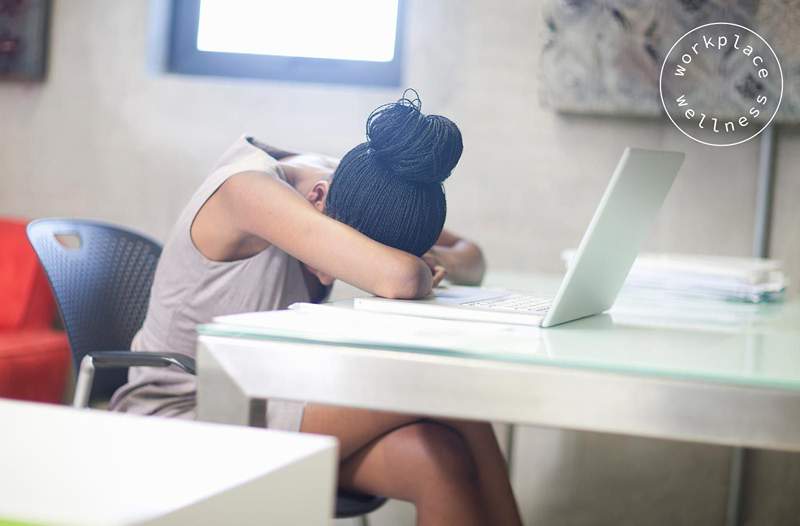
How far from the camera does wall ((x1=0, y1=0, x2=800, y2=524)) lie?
8.92 ft

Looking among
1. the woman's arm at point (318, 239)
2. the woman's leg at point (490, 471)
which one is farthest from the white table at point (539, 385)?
the woman's leg at point (490, 471)

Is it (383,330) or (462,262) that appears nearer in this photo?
(383,330)

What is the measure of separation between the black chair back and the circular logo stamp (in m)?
1.43

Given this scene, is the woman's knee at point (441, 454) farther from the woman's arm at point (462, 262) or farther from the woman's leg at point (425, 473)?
the woman's arm at point (462, 262)

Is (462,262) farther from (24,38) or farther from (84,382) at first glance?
(24,38)

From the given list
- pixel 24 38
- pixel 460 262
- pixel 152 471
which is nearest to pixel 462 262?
pixel 460 262

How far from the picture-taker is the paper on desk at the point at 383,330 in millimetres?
948

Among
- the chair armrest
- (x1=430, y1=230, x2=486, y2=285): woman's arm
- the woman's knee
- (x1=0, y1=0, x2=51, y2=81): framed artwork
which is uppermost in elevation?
(x1=0, y1=0, x2=51, y2=81): framed artwork

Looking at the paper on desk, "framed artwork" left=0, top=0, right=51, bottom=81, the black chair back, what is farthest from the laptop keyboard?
"framed artwork" left=0, top=0, right=51, bottom=81

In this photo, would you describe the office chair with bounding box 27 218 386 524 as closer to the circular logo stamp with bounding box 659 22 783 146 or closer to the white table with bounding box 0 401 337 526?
the white table with bounding box 0 401 337 526

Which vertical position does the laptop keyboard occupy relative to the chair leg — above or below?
above

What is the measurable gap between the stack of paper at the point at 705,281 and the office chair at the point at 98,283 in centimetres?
94

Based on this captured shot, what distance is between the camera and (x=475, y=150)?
9.39 ft

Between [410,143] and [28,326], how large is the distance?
69.4 inches
